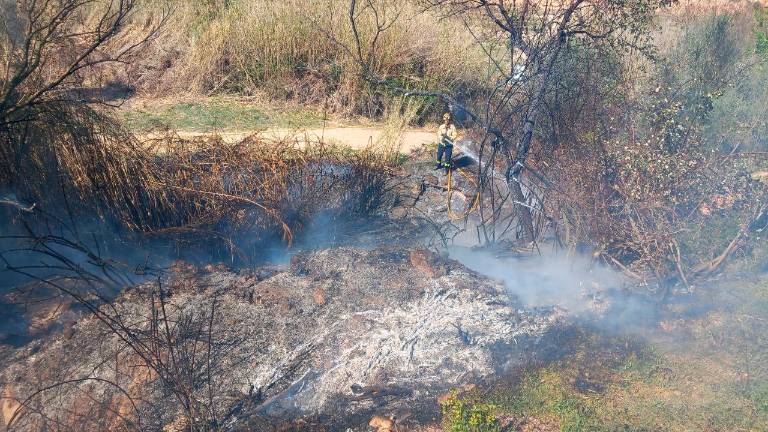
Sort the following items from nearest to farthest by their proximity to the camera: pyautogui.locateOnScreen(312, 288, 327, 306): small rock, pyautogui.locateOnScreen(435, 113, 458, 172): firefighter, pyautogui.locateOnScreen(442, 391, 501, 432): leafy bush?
pyautogui.locateOnScreen(442, 391, 501, 432): leafy bush, pyautogui.locateOnScreen(312, 288, 327, 306): small rock, pyautogui.locateOnScreen(435, 113, 458, 172): firefighter

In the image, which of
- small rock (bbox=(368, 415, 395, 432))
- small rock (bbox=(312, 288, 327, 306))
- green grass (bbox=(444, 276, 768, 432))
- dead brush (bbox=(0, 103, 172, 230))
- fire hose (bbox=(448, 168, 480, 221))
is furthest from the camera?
fire hose (bbox=(448, 168, 480, 221))

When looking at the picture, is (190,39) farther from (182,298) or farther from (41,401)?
(41,401)

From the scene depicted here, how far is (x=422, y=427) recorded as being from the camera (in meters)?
5.28

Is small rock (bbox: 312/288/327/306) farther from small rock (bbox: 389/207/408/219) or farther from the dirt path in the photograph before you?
the dirt path

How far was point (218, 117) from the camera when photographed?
12.6m

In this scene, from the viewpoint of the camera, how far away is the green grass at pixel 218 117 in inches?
474

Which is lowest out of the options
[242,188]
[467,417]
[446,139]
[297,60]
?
[467,417]

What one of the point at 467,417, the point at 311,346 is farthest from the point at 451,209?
the point at 467,417

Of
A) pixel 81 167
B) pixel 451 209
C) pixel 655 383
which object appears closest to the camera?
pixel 655 383

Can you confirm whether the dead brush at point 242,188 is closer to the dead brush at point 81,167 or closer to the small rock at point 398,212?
the dead brush at point 81,167

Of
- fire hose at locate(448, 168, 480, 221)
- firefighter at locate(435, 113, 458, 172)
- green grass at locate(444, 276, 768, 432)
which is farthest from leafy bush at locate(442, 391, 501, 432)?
firefighter at locate(435, 113, 458, 172)

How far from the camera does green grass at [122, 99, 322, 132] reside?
1204 cm

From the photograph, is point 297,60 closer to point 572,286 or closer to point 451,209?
point 451,209

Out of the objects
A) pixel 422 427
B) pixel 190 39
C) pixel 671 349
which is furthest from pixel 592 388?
pixel 190 39
